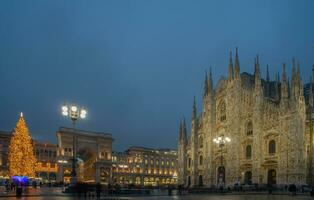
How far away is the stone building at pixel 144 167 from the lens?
128 m

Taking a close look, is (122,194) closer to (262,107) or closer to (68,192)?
(68,192)

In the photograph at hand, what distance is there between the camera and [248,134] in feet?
215

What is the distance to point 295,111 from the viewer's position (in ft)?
182

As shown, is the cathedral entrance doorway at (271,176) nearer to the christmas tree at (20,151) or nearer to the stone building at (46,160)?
the christmas tree at (20,151)

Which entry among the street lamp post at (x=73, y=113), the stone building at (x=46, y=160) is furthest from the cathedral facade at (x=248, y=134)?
the stone building at (x=46, y=160)

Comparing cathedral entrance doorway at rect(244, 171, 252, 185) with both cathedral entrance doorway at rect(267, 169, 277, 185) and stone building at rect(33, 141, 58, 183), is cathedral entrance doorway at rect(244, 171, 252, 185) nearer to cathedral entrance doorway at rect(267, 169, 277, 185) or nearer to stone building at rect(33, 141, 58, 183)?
cathedral entrance doorway at rect(267, 169, 277, 185)

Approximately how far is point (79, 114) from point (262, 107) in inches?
1388

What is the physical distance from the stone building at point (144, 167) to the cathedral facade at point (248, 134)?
49424 millimetres

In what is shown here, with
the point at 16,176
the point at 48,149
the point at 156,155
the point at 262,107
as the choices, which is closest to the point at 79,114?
the point at 16,176

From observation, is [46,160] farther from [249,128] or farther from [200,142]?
[249,128]

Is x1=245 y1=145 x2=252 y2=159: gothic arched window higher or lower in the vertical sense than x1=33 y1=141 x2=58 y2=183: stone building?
higher

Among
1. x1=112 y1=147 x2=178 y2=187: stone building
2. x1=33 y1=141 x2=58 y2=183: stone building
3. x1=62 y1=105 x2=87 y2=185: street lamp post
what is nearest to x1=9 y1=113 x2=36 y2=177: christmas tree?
x1=62 y1=105 x2=87 y2=185: street lamp post

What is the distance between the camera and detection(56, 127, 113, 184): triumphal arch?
99.8 metres

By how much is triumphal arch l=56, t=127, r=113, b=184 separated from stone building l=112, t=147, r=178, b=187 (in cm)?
1593
